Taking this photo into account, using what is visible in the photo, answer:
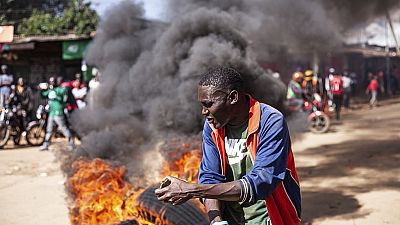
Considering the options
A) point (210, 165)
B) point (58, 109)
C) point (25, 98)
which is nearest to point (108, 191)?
point (210, 165)

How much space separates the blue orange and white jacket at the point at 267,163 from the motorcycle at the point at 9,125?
32.1 ft

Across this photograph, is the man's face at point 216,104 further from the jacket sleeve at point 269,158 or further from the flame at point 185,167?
the flame at point 185,167

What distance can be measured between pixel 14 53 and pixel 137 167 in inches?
468

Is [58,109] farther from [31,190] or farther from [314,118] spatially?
[314,118]

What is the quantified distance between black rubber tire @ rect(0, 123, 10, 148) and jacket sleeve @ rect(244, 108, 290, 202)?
33.3ft

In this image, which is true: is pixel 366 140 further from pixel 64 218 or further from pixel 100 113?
pixel 64 218

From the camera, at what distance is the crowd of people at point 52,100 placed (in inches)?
392

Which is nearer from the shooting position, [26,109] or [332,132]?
[332,132]

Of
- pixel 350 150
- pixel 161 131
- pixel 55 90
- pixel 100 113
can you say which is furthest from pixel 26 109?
pixel 350 150

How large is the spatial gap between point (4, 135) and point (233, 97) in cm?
1017

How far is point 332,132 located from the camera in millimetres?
11828

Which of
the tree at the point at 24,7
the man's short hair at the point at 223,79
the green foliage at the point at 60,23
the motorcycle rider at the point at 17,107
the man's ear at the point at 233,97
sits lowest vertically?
the motorcycle rider at the point at 17,107

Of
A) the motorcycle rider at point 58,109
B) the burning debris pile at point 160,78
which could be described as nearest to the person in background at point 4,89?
the motorcycle rider at point 58,109

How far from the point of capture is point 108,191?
177 inches
